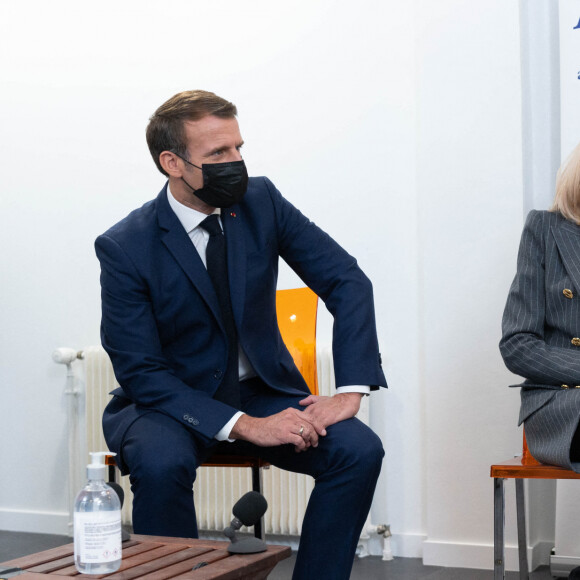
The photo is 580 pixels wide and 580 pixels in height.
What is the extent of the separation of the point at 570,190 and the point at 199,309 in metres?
1.10

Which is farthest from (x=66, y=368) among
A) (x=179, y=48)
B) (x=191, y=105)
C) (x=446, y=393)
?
(x=191, y=105)

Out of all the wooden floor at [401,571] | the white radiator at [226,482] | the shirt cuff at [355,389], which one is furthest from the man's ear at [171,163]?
the wooden floor at [401,571]

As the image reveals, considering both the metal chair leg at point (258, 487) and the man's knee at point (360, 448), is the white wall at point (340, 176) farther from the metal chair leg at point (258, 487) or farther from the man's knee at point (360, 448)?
the man's knee at point (360, 448)

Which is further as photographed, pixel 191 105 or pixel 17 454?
pixel 17 454

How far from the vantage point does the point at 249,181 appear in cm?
245

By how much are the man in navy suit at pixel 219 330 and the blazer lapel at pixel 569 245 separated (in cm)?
56

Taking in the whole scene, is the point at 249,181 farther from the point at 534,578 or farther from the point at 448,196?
the point at 534,578

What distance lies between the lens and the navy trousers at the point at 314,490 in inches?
75.9

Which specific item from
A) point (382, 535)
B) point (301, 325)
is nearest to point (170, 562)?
point (301, 325)

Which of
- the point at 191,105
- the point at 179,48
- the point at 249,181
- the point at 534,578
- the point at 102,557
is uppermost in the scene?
the point at 179,48

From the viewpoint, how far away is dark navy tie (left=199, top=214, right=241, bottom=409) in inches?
88.4

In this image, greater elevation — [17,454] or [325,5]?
[325,5]

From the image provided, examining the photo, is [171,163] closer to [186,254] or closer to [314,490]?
[186,254]

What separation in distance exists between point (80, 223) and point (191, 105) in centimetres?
194
